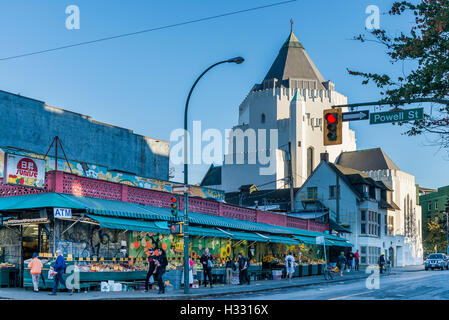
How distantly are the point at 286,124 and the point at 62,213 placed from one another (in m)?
68.6

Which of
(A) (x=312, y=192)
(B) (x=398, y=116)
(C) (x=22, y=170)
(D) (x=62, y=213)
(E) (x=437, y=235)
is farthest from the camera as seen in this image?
(E) (x=437, y=235)

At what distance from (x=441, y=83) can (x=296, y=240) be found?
922 inches

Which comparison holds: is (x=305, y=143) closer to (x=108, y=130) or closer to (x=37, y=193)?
(x=108, y=130)

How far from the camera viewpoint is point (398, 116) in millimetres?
19328

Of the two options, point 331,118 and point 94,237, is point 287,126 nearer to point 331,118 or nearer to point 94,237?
point 94,237

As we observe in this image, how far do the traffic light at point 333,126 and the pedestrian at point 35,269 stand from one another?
11.3 meters

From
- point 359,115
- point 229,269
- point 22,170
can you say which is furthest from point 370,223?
point 22,170

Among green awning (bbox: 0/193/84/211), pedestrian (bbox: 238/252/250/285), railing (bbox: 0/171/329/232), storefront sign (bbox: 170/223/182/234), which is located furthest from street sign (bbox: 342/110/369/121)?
pedestrian (bbox: 238/252/250/285)

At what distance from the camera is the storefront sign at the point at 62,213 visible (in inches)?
915

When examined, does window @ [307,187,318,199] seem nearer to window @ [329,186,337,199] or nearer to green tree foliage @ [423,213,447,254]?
window @ [329,186,337,199]

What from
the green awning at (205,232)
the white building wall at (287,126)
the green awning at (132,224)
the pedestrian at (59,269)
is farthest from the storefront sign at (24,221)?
the white building wall at (287,126)

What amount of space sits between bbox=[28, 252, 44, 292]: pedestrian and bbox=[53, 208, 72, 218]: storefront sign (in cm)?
160

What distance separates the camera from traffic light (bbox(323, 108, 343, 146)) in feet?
66.4
